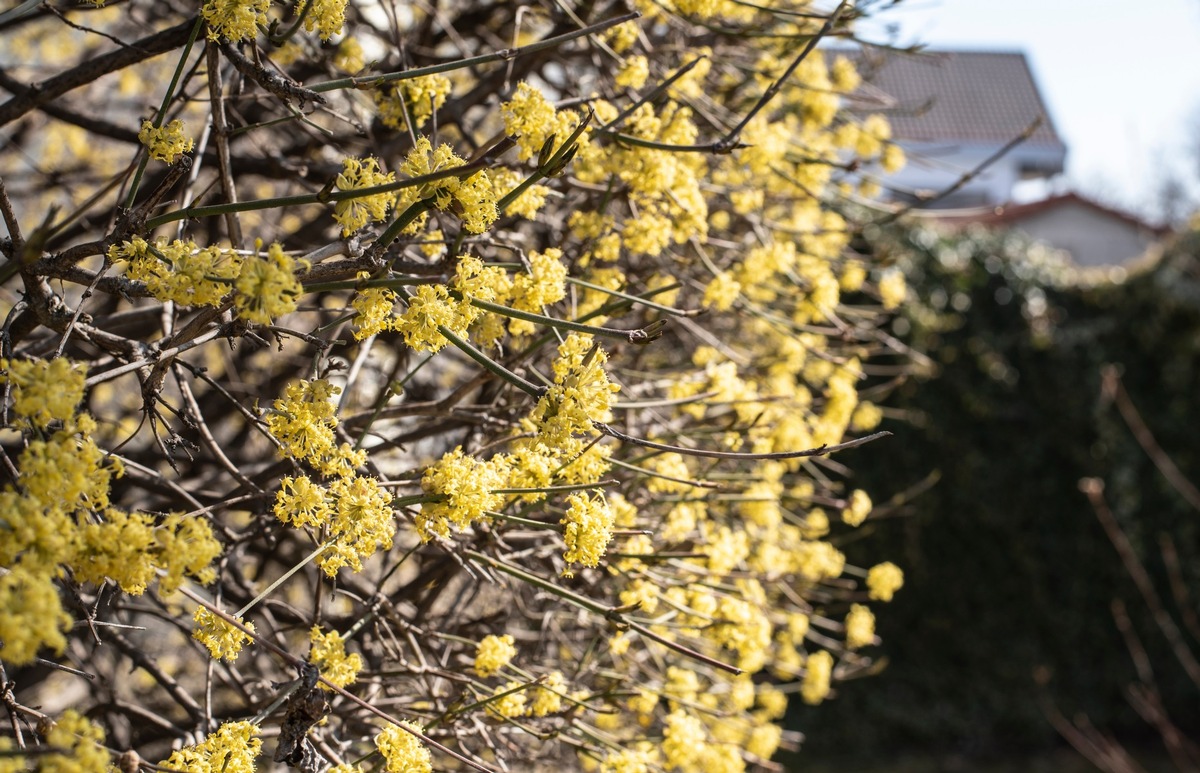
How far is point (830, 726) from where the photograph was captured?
784 cm

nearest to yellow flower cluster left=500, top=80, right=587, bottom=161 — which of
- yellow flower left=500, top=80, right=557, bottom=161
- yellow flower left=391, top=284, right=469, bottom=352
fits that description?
yellow flower left=500, top=80, right=557, bottom=161

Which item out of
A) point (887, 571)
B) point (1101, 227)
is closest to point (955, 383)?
point (887, 571)

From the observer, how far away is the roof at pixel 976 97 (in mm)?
17750

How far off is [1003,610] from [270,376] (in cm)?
598

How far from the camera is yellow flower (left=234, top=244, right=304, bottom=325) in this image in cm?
148

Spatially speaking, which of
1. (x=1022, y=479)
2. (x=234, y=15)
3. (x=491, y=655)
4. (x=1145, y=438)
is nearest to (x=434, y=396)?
(x=491, y=655)

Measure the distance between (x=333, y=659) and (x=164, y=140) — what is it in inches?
42.9

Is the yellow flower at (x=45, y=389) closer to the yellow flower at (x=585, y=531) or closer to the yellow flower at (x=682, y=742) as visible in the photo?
the yellow flower at (x=585, y=531)

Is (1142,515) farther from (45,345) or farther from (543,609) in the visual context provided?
(45,345)

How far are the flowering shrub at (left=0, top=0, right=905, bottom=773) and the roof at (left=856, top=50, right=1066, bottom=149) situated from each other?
14303mm

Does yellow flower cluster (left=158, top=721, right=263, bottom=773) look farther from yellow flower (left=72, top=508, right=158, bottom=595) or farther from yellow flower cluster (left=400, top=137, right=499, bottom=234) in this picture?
yellow flower cluster (left=400, top=137, right=499, bottom=234)

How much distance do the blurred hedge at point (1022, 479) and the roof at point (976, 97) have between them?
9.95 m

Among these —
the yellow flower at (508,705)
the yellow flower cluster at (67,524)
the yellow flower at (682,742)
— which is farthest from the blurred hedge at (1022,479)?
the yellow flower cluster at (67,524)

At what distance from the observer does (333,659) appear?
6.65 ft
